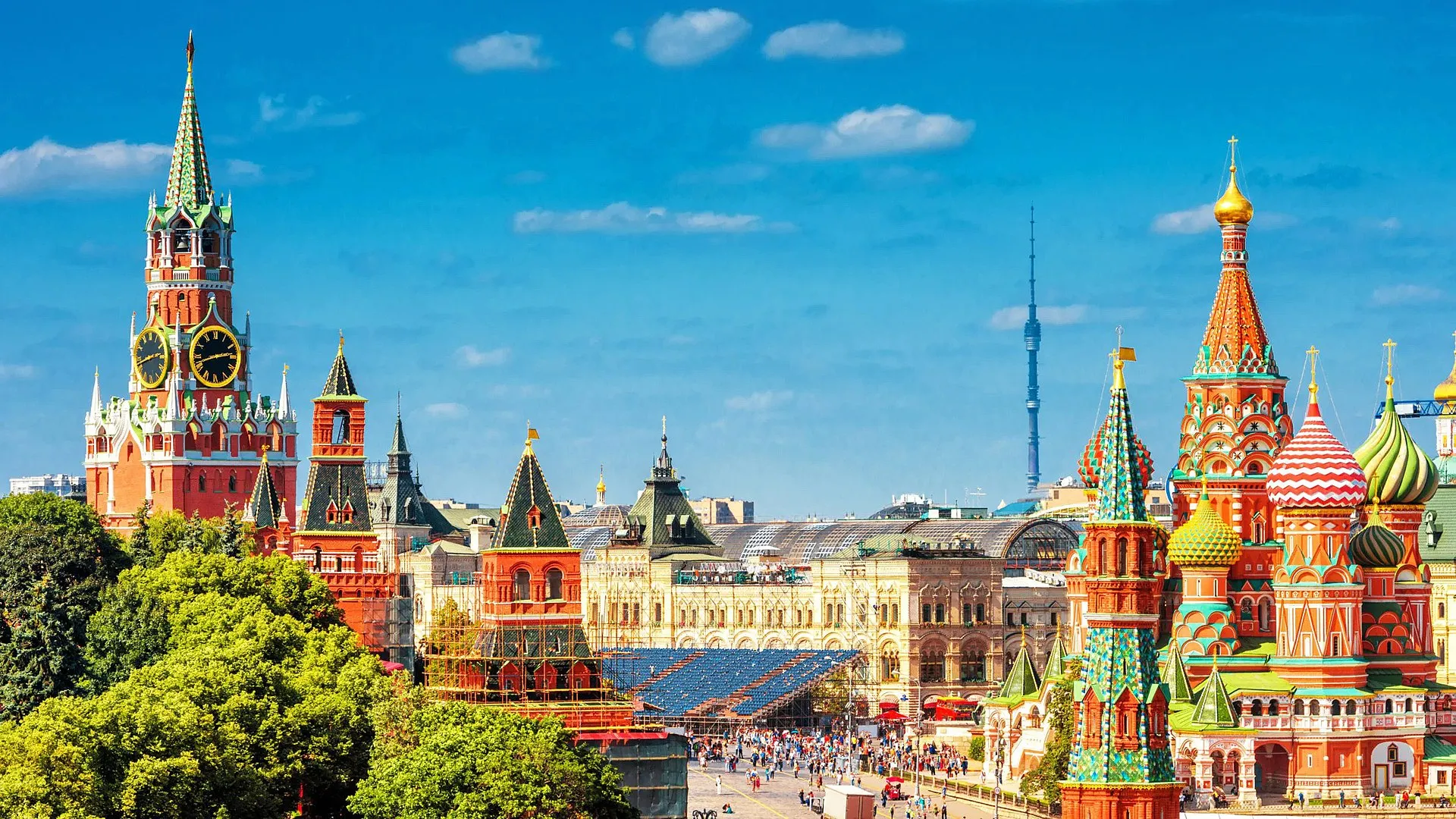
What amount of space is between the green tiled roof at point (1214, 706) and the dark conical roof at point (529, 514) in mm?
30854

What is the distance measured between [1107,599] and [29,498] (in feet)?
328

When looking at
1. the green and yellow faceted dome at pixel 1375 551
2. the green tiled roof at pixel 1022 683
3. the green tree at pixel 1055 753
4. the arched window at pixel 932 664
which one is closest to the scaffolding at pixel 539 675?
the green tree at pixel 1055 753

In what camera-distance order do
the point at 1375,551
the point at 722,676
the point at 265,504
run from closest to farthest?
the point at 1375,551 → the point at 722,676 → the point at 265,504

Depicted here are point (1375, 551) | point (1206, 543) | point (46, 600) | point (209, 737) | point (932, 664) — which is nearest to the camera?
point (209, 737)

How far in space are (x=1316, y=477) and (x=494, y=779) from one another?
54.4 metres

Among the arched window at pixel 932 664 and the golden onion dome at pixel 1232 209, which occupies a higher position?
the golden onion dome at pixel 1232 209

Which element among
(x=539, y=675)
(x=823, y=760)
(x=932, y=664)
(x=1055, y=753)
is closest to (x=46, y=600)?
(x=539, y=675)

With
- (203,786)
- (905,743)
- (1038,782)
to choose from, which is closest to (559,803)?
(203,786)

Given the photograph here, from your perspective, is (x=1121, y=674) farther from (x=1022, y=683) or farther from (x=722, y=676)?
(x=722, y=676)

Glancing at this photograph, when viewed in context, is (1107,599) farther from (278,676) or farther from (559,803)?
(278,676)

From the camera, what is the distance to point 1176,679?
133 m

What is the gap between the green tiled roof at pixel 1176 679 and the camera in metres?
133

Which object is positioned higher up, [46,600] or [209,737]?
[46,600]

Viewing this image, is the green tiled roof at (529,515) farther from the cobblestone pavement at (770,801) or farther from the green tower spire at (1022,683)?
the green tower spire at (1022,683)
